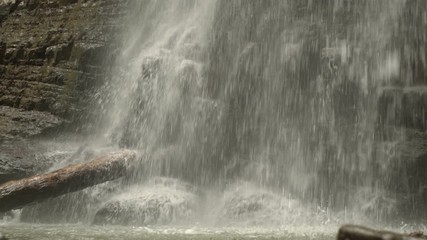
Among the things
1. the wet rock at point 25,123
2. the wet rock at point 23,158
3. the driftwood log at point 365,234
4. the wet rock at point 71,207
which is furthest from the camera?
the wet rock at point 25,123

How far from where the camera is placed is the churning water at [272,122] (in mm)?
6809

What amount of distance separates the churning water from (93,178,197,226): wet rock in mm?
20

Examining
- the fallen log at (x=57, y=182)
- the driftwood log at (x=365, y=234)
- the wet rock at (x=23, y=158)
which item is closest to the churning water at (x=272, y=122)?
the fallen log at (x=57, y=182)

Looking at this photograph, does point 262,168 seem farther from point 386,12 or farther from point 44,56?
point 44,56

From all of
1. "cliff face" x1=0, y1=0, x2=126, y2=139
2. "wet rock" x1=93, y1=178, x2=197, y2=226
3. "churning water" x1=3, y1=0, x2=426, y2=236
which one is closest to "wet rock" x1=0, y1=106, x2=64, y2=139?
"cliff face" x1=0, y1=0, x2=126, y2=139

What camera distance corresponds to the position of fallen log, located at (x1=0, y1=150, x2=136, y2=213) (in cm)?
605

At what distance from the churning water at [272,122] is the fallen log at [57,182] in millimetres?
472

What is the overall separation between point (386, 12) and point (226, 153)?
3669 millimetres

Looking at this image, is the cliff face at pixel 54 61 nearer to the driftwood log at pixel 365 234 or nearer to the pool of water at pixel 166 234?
the pool of water at pixel 166 234

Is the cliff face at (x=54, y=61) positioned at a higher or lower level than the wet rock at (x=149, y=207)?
higher

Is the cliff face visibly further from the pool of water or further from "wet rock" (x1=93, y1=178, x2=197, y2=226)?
the pool of water

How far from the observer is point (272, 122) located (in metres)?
7.93

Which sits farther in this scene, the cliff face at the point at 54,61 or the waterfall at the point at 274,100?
the cliff face at the point at 54,61

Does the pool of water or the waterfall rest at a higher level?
the waterfall
